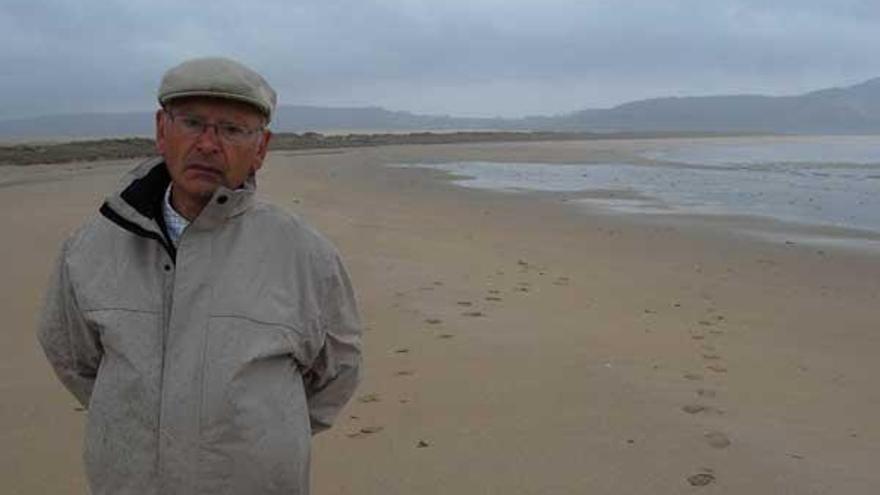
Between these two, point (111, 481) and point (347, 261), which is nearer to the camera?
point (111, 481)

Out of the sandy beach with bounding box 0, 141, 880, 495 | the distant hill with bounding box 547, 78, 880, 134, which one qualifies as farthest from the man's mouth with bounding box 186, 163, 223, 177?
the distant hill with bounding box 547, 78, 880, 134

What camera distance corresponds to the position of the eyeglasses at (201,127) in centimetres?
200

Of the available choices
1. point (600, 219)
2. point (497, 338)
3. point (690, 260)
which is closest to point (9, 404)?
point (497, 338)

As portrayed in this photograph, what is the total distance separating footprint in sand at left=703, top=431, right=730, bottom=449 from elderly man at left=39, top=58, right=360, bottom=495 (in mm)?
2881

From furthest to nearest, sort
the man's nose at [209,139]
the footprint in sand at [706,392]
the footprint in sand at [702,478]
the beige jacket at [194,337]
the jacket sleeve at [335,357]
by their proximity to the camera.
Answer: the footprint in sand at [706,392] → the footprint in sand at [702,478] → the jacket sleeve at [335,357] → the man's nose at [209,139] → the beige jacket at [194,337]

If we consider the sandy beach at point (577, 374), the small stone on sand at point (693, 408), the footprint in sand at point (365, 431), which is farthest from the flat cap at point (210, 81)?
the small stone on sand at point (693, 408)

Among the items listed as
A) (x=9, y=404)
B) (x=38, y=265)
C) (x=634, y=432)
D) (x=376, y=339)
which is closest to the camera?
(x=634, y=432)

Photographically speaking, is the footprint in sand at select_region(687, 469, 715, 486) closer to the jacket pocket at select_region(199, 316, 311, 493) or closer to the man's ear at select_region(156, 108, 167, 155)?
the jacket pocket at select_region(199, 316, 311, 493)

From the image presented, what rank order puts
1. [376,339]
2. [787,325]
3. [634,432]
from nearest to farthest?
[634,432] → [376,339] → [787,325]

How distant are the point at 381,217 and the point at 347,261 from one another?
15.5ft

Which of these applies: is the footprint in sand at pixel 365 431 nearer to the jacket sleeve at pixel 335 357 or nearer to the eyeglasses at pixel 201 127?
the jacket sleeve at pixel 335 357

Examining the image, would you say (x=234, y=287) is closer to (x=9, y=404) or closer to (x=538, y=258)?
(x=9, y=404)

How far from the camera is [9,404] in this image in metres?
4.93

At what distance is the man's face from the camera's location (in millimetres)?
1995
